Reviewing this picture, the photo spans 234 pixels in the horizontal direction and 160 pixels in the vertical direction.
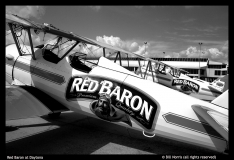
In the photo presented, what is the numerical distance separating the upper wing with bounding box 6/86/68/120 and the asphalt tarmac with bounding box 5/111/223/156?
79 centimetres

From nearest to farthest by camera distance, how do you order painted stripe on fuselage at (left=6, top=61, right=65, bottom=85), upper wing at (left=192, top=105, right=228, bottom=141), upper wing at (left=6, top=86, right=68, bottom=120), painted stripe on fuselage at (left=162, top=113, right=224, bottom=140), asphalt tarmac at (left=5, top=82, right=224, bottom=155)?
upper wing at (left=192, top=105, right=228, bottom=141)
painted stripe on fuselage at (left=162, top=113, right=224, bottom=140)
upper wing at (left=6, top=86, right=68, bottom=120)
asphalt tarmac at (left=5, top=82, right=224, bottom=155)
painted stripe on fuselage at (left=6, top=61, right=65, bottom=85)

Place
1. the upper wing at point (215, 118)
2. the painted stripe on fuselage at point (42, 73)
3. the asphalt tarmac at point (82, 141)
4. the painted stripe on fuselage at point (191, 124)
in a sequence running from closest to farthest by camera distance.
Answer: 1. the upper wing at point (215, 118)
2. the painted stripe on fuselage at point (191, 124)
3. the asphalt tarmac at point (82, 141)
4. the painted stripe on fuselage at point (42, 73)

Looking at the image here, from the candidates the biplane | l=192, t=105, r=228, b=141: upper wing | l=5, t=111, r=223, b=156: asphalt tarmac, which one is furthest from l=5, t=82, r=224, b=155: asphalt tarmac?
l=192, t=105, r=228, b=141: upper wing

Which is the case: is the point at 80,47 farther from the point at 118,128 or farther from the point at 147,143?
the point at 147,143

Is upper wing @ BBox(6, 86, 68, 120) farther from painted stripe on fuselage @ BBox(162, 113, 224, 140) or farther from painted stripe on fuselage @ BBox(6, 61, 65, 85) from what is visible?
painted stripe on fuselage @ BBox(162, 113, 224, 140)

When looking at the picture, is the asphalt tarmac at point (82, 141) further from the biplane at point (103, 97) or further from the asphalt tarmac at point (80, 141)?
the biplane at point (103, 97)

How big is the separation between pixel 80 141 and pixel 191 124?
8.74ft

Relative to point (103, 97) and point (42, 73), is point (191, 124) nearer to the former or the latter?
point (103, 97)

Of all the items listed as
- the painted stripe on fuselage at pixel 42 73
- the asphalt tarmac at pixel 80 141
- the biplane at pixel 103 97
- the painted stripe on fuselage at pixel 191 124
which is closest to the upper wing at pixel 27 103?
the biplane at pixel 103 97

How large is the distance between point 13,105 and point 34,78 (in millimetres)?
1341

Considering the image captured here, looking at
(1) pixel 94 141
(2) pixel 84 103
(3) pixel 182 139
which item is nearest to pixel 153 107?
(3) pixel 182 139

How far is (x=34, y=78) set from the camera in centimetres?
461

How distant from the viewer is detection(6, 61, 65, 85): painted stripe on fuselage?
4189 millimetres

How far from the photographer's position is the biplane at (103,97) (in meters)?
3.04
